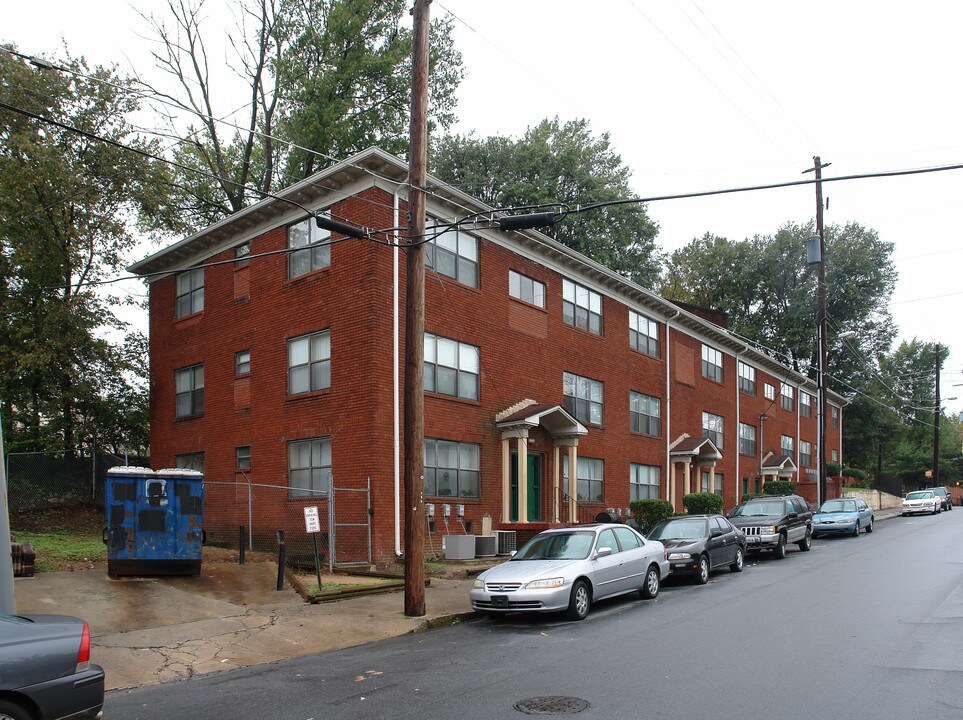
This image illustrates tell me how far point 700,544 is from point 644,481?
44.5 feet

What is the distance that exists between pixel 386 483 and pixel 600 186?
28.8m

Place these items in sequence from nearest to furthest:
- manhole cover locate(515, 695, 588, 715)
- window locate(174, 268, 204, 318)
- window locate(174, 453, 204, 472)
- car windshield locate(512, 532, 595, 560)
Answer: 1. manhole cover locate(515, 695, 588, 715)
2. car windshield locate(512, 532, 595, 560)
3. window locate(174, 453, 204, 472)
4. window locate(174, 268, 204, 318)

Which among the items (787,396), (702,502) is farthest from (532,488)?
(787,396)

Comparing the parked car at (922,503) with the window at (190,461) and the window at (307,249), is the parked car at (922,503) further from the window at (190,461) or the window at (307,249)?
the window at (307,249)

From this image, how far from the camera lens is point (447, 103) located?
39594 millimetres

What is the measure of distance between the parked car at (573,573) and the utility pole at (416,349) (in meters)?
1.06

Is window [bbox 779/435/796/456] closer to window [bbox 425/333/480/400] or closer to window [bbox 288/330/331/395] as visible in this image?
window [bbox 425/333/480/400]

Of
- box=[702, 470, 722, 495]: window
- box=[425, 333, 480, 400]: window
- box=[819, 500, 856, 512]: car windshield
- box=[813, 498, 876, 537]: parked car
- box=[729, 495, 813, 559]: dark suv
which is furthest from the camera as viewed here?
box=[702, 470, 722, 495]: window

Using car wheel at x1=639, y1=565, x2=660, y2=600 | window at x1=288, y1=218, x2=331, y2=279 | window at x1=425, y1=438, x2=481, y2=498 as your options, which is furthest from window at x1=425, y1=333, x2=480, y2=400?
car wheel at x1=639, y1=565, x2=660, y2=600

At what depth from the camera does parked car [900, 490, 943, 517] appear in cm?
4888

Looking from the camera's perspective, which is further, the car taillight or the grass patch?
the grass patch

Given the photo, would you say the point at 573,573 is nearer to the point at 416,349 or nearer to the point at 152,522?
the point at 416,349

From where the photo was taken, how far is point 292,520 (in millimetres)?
20688

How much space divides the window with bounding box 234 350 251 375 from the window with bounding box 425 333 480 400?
5572 millimetres
